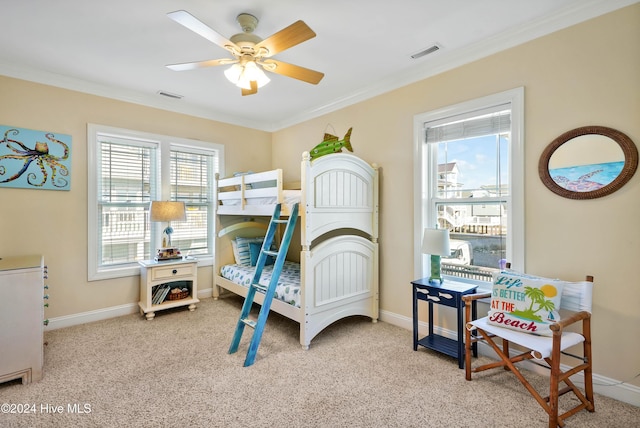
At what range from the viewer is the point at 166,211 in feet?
11.7

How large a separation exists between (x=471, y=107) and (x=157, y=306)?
12.5 feet

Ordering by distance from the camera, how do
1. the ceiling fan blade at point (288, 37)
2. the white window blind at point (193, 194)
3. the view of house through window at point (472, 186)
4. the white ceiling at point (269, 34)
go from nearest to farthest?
1. the ceiling fan blade at point (288, 37)
2. the white ceiling at point (269, 34)
3. the view of house through window at point (472, 186)
4. the white window blind at point (193, 194)

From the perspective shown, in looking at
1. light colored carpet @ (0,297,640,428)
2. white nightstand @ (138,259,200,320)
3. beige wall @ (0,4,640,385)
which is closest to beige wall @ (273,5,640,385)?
beige wall @ (0,4,640,385)

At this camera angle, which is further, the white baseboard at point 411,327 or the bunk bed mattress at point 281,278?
the bunk bed mattress at point 281,278

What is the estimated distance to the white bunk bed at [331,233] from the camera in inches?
108

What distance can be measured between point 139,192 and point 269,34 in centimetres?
258

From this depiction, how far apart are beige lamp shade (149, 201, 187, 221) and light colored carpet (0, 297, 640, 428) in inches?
49.7

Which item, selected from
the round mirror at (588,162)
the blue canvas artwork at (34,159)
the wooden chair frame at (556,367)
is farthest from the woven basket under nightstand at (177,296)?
the round mirror at (588,162)

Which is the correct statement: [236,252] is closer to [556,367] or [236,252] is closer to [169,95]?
[169,95]

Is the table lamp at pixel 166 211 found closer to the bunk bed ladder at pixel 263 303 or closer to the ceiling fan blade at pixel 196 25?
the bunk bed ladder at pixel 263 303

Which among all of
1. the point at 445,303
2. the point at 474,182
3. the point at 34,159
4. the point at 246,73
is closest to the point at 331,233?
the point at 445,303

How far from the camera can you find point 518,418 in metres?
1.80

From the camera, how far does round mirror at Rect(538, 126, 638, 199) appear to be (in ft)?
6.45

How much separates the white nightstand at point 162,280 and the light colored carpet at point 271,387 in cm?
51
